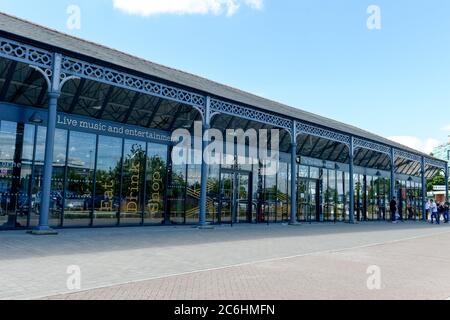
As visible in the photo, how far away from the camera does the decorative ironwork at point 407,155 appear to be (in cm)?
2942

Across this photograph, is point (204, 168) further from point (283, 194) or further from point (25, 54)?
point (283, 194)

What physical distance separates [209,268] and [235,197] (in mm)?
12006

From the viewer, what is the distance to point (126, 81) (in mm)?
13570

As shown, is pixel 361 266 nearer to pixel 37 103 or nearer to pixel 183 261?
pixel 183 261

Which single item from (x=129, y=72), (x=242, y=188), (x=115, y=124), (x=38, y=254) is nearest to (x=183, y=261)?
(x=38, y=254)

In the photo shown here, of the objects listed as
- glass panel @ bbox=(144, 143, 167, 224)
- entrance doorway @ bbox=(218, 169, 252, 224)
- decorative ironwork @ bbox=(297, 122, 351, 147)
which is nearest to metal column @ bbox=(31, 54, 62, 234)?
glass panel @ bbox=(144, 143, 167, 224)

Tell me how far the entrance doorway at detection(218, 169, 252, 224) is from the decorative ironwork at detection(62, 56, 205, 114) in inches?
185

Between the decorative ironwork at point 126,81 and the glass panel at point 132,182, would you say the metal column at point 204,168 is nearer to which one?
the decorative ironwork at point 126,81

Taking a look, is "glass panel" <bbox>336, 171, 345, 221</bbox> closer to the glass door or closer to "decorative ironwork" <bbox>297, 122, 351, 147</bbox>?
"decorative ironwork" <bbox>297, 122, 351, 147</bbox>

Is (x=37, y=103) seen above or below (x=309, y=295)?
above

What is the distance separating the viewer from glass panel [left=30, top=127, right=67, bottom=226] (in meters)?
13.4

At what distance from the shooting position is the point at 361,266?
8383 mm
